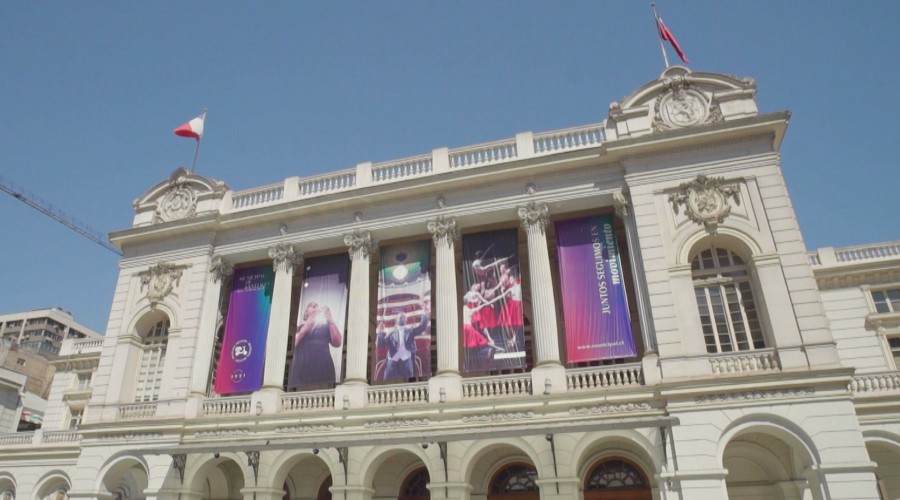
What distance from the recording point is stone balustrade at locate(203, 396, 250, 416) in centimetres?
2130

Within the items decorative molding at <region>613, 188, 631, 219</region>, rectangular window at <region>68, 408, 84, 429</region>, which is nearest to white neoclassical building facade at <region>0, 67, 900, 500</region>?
decorative molding at <region>613, 188, 631, 219</region>

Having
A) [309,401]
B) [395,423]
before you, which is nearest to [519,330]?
[395,423]

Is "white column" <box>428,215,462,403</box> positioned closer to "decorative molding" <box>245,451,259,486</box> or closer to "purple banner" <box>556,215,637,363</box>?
"purple banner" <box>556,215,637,363</box>

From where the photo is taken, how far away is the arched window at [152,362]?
926 inches

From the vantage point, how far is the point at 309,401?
20.8 m

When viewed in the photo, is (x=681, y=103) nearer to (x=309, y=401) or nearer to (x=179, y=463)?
(x=309, y=401)

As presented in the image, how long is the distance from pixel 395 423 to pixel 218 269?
1024 cm

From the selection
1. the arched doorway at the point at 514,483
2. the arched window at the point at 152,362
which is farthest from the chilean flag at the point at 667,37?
the arched window at the point at 152,362

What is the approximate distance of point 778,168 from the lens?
61.7 ft

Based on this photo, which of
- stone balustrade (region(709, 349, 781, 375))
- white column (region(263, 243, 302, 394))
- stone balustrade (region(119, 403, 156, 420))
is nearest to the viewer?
stone balustrade (region(709, 349, 781, 375))

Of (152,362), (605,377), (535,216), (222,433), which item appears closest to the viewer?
(605,377)

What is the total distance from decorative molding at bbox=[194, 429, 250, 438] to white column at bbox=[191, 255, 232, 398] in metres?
1.48

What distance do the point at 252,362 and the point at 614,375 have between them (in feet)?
42.8

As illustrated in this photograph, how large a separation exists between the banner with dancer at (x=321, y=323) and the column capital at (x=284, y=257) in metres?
0.61
